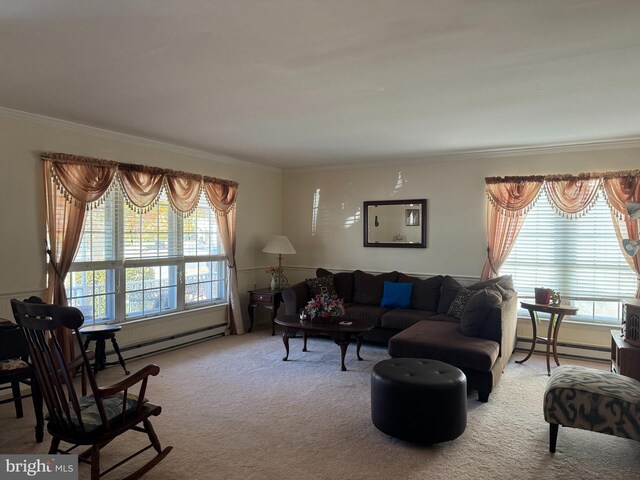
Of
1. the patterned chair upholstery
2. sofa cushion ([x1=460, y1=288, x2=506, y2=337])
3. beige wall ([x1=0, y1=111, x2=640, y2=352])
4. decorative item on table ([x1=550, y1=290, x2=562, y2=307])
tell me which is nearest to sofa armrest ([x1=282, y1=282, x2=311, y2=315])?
beige wall ([x1=0, y1=111, x2=640, y2=352])

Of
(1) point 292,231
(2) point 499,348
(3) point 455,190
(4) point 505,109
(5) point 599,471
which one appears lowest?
(5) point 599,471

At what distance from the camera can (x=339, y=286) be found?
21.3ft

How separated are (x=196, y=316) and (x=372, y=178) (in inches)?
129

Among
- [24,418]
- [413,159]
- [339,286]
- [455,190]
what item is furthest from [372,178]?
[24,418]

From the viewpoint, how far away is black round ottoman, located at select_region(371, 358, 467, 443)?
2939mm

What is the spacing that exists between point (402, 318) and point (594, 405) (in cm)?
263

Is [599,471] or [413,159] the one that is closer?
[599,471]

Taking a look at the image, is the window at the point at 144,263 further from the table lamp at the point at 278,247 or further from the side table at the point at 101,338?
the table lamp at the point at 278,247

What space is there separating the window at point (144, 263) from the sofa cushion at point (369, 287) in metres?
1.98

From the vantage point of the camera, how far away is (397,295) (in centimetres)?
590

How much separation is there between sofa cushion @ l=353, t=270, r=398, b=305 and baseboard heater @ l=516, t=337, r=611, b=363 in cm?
190

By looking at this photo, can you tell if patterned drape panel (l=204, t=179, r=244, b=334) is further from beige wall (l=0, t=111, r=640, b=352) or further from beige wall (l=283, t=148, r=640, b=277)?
beige wall (l=283, t=148, r=640, b=277)

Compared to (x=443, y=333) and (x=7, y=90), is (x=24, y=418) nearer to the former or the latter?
(x=7, y=90)

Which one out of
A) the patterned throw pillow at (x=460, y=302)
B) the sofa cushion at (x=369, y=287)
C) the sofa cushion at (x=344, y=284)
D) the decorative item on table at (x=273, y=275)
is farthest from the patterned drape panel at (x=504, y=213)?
the decorative item on table at (x=273, y=275)
